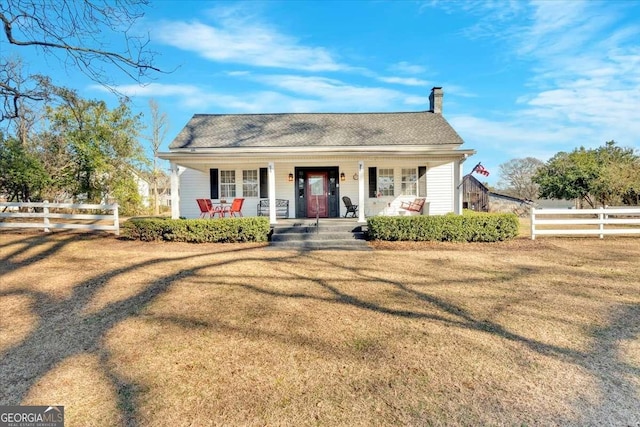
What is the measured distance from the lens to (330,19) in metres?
13.7

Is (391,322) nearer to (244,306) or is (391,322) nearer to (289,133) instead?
(244,306)

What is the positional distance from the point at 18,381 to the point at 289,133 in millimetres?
13661

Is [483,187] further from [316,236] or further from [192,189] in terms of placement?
[192,189]

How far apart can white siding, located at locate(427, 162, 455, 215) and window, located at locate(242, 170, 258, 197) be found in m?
7.32

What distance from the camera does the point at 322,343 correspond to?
3676 mm

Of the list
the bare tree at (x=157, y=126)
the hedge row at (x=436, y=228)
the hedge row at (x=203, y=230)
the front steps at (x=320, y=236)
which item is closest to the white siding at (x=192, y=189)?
the hedge row at (x=203, y=230)

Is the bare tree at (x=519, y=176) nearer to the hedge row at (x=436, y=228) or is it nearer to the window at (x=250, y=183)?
the hedge row at (x=436, y=228)

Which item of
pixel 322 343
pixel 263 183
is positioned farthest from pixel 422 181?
pixel 322 343

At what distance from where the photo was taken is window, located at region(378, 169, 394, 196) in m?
14.4

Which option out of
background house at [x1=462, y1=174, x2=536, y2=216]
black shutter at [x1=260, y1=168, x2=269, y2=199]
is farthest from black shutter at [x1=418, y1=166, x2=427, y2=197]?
background house at [x1=462, y1=174, x2=536, y2=216]

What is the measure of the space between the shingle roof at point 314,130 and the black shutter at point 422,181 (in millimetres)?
1203

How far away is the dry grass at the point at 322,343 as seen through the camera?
8.58 feet

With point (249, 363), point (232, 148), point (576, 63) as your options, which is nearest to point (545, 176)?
point (576, 63)

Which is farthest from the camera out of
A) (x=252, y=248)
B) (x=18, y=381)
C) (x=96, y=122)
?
(x=96, y=122)
